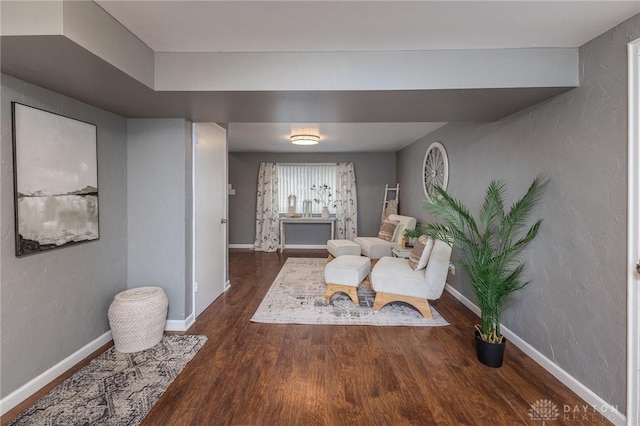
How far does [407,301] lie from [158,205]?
8.50 ft

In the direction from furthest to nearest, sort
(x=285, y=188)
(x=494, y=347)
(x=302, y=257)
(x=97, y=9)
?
(x=285, y=188)
(x=302, y=257)
(x=494, y=347)
(x=97, y=9)

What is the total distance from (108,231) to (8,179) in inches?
34.2

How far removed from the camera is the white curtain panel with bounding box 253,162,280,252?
21.9 ft

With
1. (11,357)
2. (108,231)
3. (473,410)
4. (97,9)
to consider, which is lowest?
(473,410)

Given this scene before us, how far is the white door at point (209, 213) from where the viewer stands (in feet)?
9.69

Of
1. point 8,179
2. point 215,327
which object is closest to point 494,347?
point 215,327

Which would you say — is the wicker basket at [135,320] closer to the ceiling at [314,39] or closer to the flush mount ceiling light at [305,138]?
the ceiling at [314,39]

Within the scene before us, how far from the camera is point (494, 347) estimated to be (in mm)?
2109

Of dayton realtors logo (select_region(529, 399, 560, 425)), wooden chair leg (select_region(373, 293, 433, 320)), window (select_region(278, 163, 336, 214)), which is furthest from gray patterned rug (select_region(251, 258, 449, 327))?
window (select_region(278, 163, 336, 214))

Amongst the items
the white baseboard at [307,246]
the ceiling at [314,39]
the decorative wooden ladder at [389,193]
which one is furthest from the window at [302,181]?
the ceiling at [314,39]

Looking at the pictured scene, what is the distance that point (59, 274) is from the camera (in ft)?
6.67

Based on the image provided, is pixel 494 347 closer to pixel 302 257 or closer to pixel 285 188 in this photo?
pixel 302 257

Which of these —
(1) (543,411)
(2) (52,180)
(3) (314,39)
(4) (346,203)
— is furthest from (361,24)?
(4) (346,203)

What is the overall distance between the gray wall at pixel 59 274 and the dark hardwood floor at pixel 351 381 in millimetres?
837
